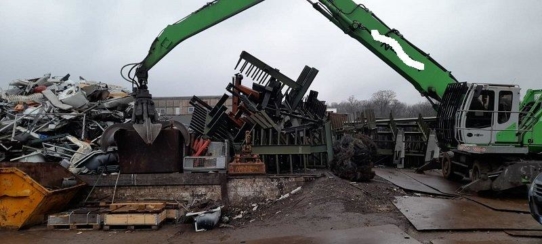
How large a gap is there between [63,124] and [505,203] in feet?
36.3

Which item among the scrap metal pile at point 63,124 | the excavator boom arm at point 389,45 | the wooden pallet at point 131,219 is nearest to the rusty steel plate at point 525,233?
the excavator boom arm at point 389,45

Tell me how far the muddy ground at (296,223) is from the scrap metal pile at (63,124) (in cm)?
244

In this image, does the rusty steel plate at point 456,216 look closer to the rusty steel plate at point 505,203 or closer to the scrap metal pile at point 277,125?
the rusty steel plate at point 505,203

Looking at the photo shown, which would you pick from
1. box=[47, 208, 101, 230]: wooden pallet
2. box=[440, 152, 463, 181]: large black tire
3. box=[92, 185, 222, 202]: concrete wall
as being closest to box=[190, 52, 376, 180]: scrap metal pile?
box=[92, 185, 222, 202]: concrete wall

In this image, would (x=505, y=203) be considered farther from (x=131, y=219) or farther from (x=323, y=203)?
(x=131, y=219)

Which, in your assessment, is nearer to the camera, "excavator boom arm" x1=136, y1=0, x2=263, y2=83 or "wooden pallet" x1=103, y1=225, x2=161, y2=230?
"wooden pallet" x1=103, y1=225, x2=161, y2=230

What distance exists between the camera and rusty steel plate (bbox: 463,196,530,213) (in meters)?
7.10

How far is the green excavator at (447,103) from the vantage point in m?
8.07

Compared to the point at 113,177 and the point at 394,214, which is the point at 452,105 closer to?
the point at 394,214

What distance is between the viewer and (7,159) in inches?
395

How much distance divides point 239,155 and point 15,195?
442 cm

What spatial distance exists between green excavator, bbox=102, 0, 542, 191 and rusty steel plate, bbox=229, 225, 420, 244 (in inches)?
140

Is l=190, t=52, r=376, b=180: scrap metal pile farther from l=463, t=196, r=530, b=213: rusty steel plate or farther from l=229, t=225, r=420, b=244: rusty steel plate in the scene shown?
l=229, t=225, r=420, b=244: rusty steel plate

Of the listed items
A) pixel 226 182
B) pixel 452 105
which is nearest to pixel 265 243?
pixel 226 182
